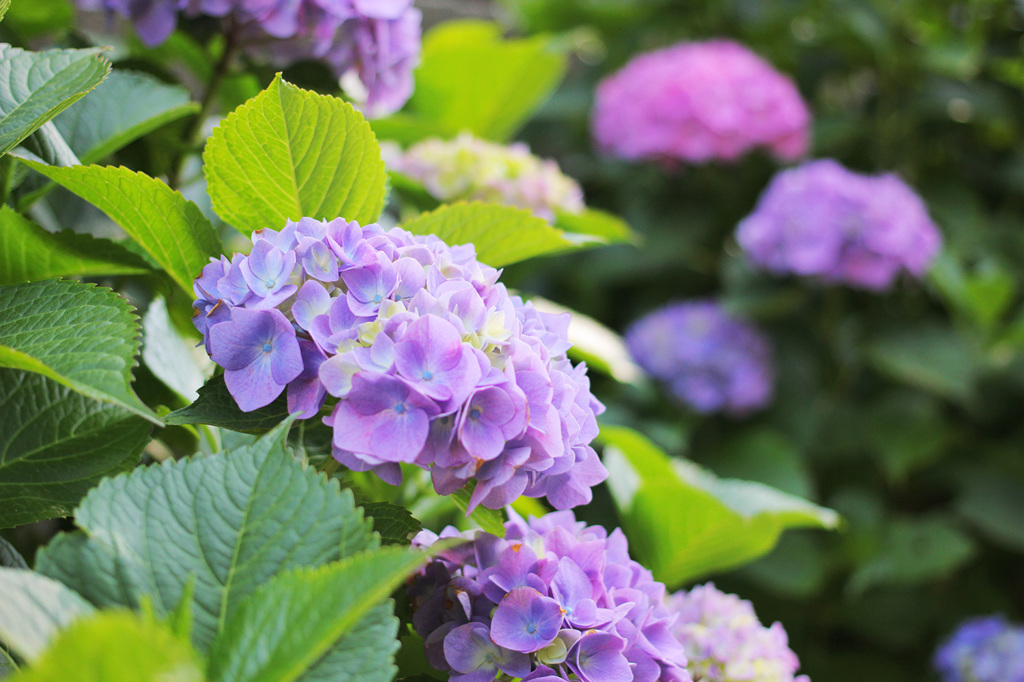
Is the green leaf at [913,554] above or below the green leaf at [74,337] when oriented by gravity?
below

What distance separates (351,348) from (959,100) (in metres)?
1.67

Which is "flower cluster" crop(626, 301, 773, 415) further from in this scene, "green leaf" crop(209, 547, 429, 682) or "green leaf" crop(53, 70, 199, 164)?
"green leaf" crop(209, 547, 429, 682)

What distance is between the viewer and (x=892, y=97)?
1.73 metres

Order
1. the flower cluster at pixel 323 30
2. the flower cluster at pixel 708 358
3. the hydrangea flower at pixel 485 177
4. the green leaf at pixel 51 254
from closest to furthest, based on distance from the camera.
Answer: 1. the green leaf at pixel 51 254
2. the flower cluster at pixel 323 30
3. the hydrangea flower at pixel 485 177
4. the flower cluster at pixel 708 358

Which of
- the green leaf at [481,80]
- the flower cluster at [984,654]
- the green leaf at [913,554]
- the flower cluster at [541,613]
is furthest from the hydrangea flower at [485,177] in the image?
the flower cluster at [984,654]

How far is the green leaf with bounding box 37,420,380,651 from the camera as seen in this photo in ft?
1.04

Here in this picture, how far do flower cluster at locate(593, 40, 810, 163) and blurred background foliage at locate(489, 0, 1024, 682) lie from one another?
0.53 ft

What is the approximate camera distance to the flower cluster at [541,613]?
15.2 inches

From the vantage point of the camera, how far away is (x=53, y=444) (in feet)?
1.31

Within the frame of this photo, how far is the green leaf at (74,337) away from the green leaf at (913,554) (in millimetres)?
1244

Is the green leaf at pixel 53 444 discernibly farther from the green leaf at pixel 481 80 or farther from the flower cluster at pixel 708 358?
the flower cluster at pixel 708 358

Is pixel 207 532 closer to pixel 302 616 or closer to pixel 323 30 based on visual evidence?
pixel 302 616

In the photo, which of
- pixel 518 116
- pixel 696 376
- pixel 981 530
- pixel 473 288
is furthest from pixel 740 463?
pixel 473 288

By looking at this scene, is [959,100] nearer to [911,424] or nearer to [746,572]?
[911,424]
